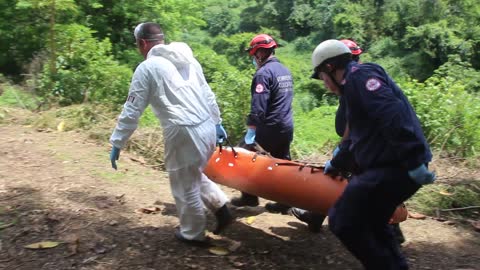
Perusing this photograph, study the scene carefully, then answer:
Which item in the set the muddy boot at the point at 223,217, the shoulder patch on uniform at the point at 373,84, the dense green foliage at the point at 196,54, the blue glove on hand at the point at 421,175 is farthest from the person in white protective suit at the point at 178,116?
the dense green foliage at the point at 196,54

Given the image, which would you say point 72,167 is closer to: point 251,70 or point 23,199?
point 23,199

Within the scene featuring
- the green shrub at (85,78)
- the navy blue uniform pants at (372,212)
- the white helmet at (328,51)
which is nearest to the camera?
the navy blue uniform pants at (372,212)

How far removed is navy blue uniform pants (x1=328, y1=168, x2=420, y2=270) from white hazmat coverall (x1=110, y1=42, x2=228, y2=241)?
1136mm

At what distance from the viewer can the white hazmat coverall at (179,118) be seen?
3629 millimetres

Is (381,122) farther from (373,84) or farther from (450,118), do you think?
(450,118)

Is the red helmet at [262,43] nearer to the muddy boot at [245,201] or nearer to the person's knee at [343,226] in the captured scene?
the muddy boot at [245,201]

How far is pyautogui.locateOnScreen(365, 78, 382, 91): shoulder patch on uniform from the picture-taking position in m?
2.84

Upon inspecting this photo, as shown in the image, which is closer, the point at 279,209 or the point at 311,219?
the point at 311,219

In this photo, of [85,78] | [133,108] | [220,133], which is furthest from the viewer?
[85,78]

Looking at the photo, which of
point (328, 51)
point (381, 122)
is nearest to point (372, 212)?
point (381, 122)

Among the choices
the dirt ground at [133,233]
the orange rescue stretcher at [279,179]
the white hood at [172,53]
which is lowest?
the dirt ground at [133,233]

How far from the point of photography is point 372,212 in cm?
Answer: 304

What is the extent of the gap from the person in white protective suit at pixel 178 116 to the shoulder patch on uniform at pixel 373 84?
4.48 feet

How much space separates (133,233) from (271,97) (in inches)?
71.9
